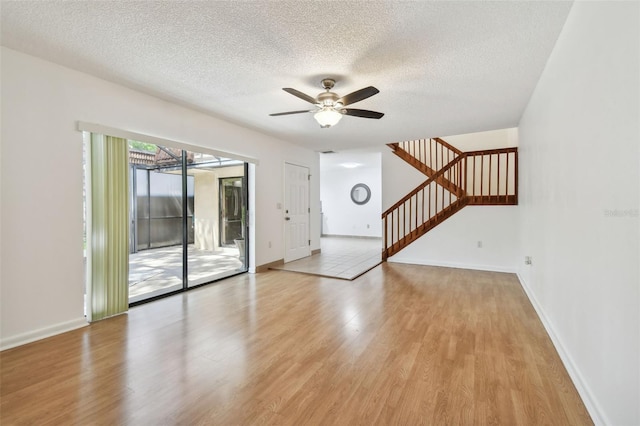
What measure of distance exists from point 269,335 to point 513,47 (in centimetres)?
334

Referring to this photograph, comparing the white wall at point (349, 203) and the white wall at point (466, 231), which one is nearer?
the white wall at point (466, 231)

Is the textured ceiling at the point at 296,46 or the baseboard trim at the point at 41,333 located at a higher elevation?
the textured ceiling at the point at 296,46

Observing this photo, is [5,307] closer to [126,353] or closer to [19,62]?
[126,353]

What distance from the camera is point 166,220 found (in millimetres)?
4402

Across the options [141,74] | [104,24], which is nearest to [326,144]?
[141,74]

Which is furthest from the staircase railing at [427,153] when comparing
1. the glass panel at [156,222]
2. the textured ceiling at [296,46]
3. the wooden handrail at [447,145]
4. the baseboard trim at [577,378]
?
the glass panel at [156,222]

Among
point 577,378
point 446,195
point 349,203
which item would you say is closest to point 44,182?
point 577,378

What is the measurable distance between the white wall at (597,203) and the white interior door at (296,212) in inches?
173

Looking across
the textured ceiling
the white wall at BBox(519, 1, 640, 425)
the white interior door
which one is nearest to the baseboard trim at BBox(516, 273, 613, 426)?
the white wall at BBox(519, 1, 640, 425)

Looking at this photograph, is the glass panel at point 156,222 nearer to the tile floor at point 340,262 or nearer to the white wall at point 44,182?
the white wall at point 44,182

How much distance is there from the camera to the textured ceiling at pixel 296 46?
1984 mm

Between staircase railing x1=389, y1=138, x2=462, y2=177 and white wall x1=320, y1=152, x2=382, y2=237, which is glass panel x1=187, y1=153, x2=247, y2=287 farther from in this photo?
white wall x1=320, y1=152, x2=382, y2=237

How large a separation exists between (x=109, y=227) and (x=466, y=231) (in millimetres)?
5657

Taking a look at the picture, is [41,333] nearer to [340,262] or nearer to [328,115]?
[328,115]
